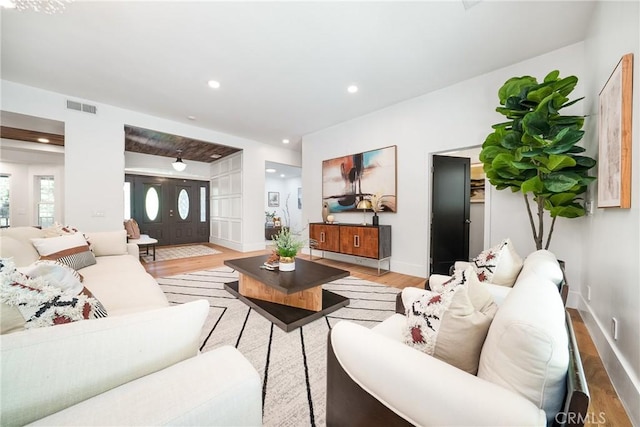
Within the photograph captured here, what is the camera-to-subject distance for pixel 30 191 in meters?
6.14

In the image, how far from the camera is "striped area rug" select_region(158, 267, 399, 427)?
52.5 inches

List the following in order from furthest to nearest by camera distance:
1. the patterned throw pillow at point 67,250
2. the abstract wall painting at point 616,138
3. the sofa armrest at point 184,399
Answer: the patterned throw pillow at point 67,250 → the abstract wall painting at point 616,138 → the sofa armrest at point 184,399

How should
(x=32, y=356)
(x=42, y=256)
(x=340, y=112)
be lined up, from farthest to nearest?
(x=340, y=112) < (x=42, y=256) < (x=32, y=356)

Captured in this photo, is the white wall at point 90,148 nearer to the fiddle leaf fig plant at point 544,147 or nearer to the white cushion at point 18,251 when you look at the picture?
the white cushion at point 18,251

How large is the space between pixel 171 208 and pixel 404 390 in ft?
26.6

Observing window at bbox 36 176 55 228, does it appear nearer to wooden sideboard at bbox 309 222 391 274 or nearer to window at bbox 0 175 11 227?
window at bbox 0 175 11 227

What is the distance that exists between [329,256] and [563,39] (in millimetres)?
4495

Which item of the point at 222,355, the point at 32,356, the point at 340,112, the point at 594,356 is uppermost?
the point at 340,112

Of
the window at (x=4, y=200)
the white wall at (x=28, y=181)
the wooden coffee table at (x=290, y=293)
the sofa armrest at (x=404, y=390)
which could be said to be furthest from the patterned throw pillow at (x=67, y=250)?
the window at (x=4, y=200)

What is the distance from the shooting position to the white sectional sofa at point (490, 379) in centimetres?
58

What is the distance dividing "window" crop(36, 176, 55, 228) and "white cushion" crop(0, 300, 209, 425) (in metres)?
8.55

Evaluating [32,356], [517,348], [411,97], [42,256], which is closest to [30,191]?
[42,256]

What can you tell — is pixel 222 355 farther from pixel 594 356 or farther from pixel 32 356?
pixel 594 356

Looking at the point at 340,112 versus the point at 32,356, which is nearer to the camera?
the point at 32,356
